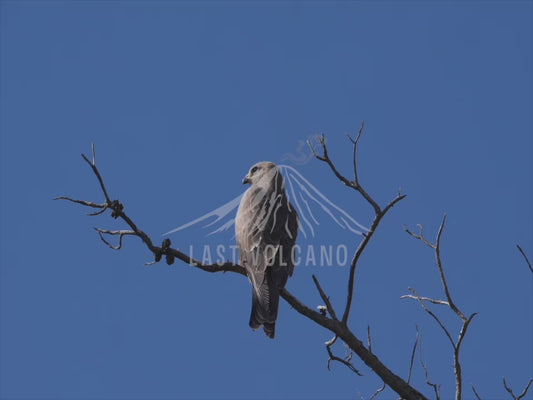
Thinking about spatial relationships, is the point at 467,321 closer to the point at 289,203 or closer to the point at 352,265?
the point at 352,265

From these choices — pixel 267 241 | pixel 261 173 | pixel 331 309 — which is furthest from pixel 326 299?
pixel 261 173

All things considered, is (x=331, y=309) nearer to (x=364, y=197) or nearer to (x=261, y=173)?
(x=364, y=197)

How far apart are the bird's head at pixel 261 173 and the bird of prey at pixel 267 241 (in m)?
0.03

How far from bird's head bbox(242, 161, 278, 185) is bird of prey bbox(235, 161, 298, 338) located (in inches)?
1.1

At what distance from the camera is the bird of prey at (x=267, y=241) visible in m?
6.14

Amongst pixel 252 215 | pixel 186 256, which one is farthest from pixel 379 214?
pixel 252 215

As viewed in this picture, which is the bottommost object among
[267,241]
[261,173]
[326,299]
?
[326,299]

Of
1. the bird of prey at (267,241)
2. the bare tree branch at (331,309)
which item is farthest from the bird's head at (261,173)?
the bare tree branch at (331,309)

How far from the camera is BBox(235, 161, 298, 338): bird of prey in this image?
20.2ft

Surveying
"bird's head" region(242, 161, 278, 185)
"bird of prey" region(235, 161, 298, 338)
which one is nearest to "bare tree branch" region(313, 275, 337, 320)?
"bird of prey" region(235, 161, 298, 338)

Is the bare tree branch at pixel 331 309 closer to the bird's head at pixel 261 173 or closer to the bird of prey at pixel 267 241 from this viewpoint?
the bird of prey at pixel 267 241

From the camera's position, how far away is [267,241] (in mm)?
6742

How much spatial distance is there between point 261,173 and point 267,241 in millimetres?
1592

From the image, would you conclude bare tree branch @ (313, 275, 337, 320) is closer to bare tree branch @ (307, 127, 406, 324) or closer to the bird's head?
bare tree branch @ (307, 127, 406, 324)
